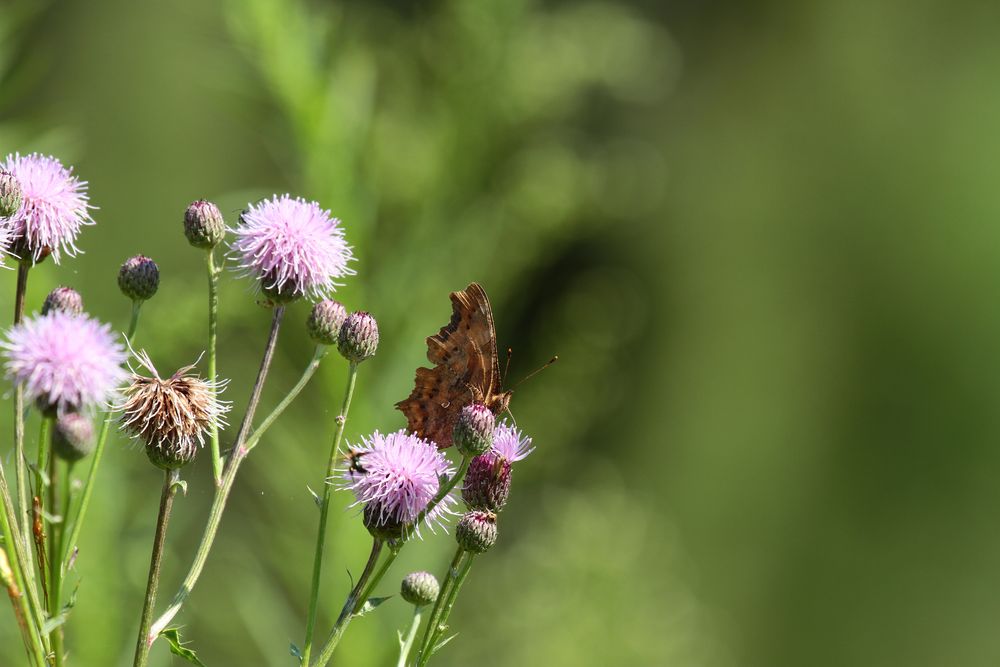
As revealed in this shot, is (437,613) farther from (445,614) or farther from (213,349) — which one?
(213,349)

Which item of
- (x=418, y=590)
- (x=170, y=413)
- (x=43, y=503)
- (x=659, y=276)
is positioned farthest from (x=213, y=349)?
(x=659, y=276)

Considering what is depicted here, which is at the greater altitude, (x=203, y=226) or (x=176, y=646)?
(x=203, y=226)

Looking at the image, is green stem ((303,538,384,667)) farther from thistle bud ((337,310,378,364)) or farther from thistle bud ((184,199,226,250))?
thistle bud ((184,199,226,250))

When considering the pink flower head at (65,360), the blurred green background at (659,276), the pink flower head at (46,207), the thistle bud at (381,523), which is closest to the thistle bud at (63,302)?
the pink flower head at (46,207)

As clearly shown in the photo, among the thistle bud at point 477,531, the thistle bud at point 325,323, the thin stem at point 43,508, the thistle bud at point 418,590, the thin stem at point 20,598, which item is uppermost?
the thistle bud at point 325,323

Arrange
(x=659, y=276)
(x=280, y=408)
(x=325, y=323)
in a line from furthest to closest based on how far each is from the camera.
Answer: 1. (x=659, y=276)
2. (x=325, y=323)
3. (x=280, y=408)

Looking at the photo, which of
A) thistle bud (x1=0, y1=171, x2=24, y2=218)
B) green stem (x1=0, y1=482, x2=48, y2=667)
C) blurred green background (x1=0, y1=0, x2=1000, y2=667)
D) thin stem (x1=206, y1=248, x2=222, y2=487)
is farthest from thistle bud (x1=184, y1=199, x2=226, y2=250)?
blurred green background (x1=0, y1=0, x2=1000, y2=667)

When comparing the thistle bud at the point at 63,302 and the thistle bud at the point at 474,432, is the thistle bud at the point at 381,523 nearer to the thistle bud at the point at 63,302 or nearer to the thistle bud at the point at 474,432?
the thistle bud at the point at 474,432
